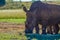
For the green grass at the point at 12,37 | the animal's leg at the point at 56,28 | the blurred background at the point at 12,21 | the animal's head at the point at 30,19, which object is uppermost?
the animal's head at the point at 30,19

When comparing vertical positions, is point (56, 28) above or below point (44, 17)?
below

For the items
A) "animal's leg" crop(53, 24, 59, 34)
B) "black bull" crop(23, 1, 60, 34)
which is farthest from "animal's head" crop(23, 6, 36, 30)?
"animal's leg" crop(53, 24, 59, 34)

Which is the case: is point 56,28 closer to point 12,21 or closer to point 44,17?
point 44,17

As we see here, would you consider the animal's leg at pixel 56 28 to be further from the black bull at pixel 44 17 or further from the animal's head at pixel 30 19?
the animal's head at pixel 30 19

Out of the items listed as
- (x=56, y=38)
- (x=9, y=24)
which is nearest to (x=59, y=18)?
(x=56, y=38)

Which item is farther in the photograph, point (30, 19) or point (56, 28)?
point (56, 28)

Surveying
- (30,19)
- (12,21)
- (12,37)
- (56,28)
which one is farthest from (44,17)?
(12,21)

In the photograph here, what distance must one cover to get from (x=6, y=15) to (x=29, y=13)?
561 centimetres

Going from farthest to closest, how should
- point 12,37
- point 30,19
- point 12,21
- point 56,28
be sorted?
1. point 12,21
2. point 12,37
3. point 56,28
4. point 30,19

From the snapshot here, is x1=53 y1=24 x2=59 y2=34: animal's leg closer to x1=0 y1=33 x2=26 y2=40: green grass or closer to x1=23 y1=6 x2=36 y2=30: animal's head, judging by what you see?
x1=23 y1=6 x2=36 y2=30: animal's head

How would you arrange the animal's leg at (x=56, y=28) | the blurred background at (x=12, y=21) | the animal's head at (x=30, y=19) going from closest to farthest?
the animal's head at (x=30, y=19), the animal's leg at (x=56, y=28), the blurred background at (x=12, y=21)

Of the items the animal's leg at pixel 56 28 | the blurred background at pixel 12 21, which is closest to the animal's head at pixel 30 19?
the animal's leg at pixel 56 28

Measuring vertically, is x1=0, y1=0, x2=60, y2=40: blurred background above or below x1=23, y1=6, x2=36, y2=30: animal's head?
below

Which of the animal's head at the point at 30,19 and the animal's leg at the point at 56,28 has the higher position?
the animal's head at the point at 30,19
